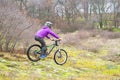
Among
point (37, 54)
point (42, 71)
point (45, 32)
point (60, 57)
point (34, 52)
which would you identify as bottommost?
point (42, 71)

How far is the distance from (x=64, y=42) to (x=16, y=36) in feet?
39.2

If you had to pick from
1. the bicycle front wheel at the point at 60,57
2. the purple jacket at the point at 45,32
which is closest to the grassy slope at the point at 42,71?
the bicycle front wheel at the point at 60,57

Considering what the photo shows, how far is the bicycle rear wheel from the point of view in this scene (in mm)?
15574

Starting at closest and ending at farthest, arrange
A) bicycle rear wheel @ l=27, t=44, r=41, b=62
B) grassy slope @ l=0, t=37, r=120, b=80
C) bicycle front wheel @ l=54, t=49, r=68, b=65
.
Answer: grassy slope @ l=0, t=37, r=120, b=80, bicycle rear wheel @ l=27, t=44, r=41, b=62, bicycle front wheel @ l=54, t=49, r=68, b=65

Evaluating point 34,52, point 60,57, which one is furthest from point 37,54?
point 60,57

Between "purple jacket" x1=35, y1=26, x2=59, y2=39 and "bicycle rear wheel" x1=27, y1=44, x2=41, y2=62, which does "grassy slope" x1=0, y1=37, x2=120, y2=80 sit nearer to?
"bicycle rear wheel" x1=27, y1=44, x2=41, y2=62

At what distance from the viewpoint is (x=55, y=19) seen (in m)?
61.3

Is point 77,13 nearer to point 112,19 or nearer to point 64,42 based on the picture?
point 112,19

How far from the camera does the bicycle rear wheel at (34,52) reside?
1557 cm

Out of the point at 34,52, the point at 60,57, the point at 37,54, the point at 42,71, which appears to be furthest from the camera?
the point at 60,57

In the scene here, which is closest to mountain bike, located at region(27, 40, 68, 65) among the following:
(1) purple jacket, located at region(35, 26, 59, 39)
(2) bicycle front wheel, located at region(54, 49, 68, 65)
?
(2) bicycle front wheel, located at region(54, 49, 68, 65)

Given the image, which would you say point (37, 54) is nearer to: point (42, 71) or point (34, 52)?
point (34, 52)

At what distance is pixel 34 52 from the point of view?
15641mm

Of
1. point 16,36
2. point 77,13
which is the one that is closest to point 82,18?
point 77,13
